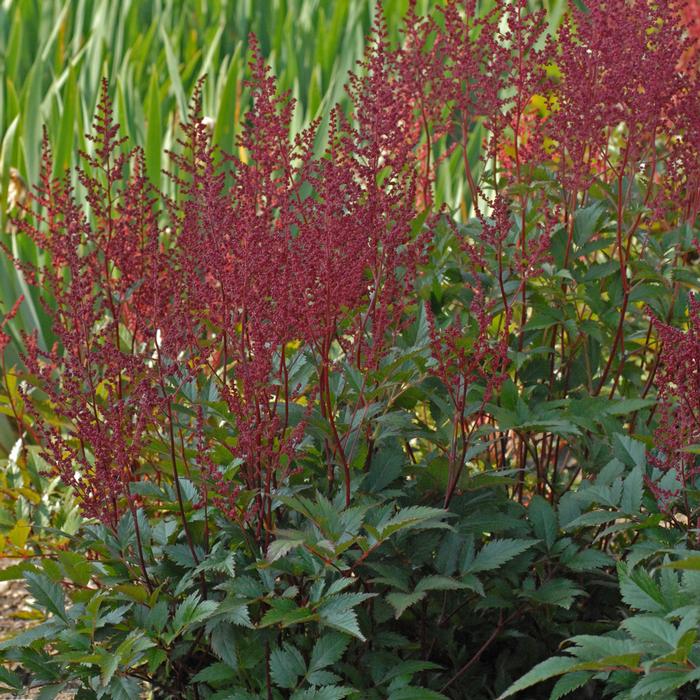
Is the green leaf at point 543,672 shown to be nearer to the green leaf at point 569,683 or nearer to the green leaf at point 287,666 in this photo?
the green leaf at point 569,683

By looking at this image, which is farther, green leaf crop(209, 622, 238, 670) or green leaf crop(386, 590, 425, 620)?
green leaf crop(209, 622, 238, 670)

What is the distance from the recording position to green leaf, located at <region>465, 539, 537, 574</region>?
1951mm

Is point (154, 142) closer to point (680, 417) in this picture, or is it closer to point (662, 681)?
point (680, 417)

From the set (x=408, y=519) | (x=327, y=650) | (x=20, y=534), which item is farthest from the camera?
(x=20, y=534)

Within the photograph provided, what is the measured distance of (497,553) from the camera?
198 centimetres

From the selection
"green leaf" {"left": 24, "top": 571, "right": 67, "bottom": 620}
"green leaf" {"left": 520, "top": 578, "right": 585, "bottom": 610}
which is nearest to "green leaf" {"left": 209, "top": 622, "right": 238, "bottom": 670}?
"green leaf" {"left": 24, "top": 571, "right": 67, "bottom": 620}

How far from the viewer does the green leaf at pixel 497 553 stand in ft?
6.40

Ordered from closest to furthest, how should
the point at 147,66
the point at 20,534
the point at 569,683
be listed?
the point at 569,683
the point at 20,534
the point at 147,66

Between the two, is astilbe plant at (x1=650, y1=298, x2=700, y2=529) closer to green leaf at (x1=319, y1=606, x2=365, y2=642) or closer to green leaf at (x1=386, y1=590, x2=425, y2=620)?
green leaf at (x1=386, y1=590, x2=425, y2=620)

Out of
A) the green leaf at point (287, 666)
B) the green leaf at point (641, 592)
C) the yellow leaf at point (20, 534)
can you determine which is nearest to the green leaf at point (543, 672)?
the green leaf at point (641, 592)

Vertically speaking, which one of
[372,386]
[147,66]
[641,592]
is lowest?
[641,592]

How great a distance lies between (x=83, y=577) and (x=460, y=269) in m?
1.07

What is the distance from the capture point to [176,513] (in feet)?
7.35

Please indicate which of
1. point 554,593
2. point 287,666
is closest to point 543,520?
point 554,593
